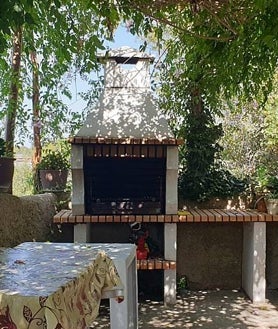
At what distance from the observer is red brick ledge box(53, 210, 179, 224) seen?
384cm

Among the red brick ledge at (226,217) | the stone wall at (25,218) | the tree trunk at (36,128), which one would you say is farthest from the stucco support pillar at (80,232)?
the tree trunk at (36,128)

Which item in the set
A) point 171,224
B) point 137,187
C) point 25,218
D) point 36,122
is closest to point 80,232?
point 25,218

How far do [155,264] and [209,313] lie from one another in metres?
0.63

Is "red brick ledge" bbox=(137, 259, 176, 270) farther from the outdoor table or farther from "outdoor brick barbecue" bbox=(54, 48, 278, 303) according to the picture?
the outdoor table

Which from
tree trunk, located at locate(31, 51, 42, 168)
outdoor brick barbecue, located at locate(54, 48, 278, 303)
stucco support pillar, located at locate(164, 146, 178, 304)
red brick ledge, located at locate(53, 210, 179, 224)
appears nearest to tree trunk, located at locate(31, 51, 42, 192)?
tree trunk, located at locate(31, 51, 42, 168)

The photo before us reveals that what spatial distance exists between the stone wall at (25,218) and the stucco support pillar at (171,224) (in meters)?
1.18

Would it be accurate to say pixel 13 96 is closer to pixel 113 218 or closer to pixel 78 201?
pixel 78 201

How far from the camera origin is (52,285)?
1.23 m

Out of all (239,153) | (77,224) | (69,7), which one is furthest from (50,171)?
(239,153)

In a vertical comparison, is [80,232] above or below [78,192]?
below

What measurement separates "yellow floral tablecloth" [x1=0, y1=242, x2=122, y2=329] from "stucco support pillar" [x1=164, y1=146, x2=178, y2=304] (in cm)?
195

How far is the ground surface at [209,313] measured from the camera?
329 cm

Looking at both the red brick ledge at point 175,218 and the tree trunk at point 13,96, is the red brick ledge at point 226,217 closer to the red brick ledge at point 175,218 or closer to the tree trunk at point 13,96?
the red brick ledge at point 175,218

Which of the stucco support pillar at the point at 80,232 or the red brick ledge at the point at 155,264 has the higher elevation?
the stucco support pillar at the point at 80,232
